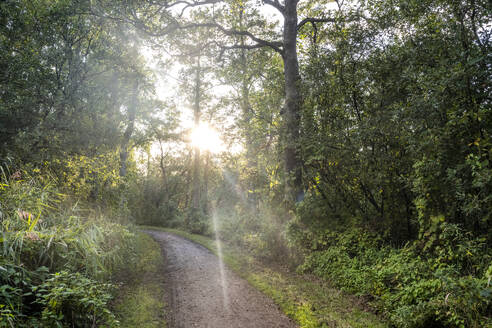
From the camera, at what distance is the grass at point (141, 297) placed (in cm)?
471

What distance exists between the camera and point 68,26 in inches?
353

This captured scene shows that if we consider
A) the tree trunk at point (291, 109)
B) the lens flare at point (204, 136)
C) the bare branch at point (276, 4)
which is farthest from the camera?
the lens flare at point (204, 136)

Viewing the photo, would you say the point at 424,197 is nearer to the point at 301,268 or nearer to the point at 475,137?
the point at 475,137

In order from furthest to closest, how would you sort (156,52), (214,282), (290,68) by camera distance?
(156,52) → (290,68) → (214,282)

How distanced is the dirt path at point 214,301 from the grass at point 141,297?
239 mm

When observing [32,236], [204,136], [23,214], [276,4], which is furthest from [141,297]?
[204,136]

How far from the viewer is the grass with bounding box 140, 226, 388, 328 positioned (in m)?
4.51

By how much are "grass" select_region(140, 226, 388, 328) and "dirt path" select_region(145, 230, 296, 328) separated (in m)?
0.25

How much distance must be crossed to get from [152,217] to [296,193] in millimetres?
20358

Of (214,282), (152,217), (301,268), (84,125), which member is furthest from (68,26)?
(152,217)

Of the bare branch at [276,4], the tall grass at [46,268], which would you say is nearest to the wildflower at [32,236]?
the tall grass at [46,268]

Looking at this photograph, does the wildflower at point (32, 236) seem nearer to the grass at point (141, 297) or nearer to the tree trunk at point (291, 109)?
the grass at point (141, 297)

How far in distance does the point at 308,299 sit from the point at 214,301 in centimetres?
201

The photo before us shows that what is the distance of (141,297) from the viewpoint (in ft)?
18.8
